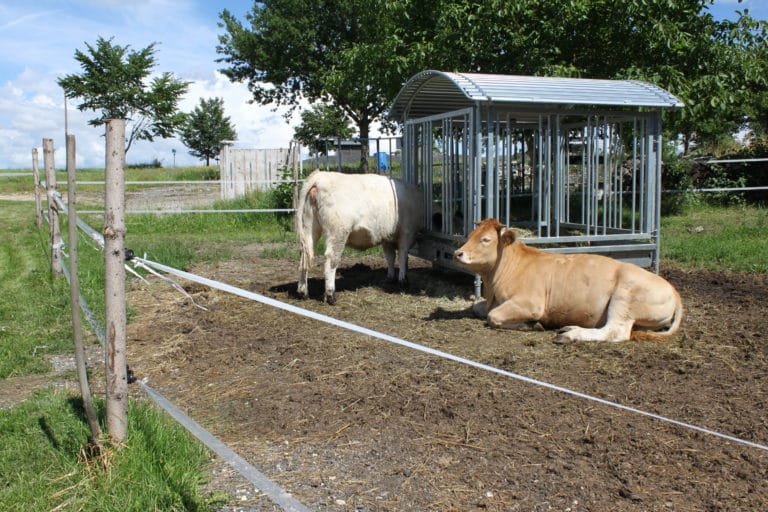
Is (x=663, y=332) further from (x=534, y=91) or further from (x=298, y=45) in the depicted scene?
(x=298, y=45)

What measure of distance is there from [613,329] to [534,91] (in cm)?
310

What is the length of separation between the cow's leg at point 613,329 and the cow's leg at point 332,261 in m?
2.80

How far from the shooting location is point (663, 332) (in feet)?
20.7

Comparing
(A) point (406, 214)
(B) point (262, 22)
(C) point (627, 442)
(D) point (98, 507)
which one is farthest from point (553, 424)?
(B) point (262, 22)

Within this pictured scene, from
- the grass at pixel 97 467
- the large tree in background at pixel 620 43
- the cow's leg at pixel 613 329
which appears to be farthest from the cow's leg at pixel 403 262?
the large tree in background at pixel 620 43

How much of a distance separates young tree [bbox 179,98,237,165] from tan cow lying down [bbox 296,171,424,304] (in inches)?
2075

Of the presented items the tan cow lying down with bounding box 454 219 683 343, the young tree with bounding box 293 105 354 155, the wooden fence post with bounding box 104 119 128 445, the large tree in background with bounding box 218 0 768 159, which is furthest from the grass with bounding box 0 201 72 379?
the young tree with bounding box 293 105 354 155

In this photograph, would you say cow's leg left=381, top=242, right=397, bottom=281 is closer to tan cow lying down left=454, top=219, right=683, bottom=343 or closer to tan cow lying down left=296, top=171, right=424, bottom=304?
tan cow lying down left=296, top=171, right=424, bottom=304

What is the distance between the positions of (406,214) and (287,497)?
6571 mm

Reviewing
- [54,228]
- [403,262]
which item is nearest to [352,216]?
[403,262]

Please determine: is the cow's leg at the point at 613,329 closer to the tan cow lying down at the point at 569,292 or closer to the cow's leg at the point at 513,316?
the tan cow lying down at the point at 569,292

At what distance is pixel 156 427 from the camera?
3932 millimetres

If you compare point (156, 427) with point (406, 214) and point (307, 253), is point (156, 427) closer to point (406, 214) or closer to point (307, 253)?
point (307, 253)

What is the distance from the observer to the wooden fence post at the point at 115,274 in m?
3.53
